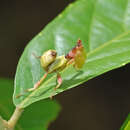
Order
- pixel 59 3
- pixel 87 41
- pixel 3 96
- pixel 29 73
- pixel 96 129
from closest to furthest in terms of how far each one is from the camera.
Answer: pixel 29 73 < pixel 87 41 < pixel 3 96 < pixel 96 129 < pixel 59 3

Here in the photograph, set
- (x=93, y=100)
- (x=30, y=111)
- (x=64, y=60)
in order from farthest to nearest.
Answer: (x=93, y=100) → (x=30, y=111) → (x=64, y=60)

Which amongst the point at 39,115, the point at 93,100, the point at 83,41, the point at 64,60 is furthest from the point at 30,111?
the point at 93,100

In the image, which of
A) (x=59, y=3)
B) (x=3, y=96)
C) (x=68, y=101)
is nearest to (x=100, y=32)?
(x=3, y=96)

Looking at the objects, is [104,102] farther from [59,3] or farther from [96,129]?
[59,3]

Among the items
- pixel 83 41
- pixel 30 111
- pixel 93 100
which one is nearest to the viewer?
pixel 83 41

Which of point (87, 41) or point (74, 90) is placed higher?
point (87, 41)

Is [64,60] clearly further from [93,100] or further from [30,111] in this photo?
[93,100]
